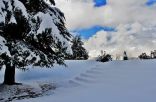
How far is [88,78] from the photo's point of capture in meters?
18.1

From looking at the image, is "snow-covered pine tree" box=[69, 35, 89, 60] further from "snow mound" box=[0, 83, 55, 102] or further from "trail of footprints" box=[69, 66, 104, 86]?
"snow mound" box=[0, 83, 55, 102]

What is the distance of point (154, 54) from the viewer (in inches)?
1927

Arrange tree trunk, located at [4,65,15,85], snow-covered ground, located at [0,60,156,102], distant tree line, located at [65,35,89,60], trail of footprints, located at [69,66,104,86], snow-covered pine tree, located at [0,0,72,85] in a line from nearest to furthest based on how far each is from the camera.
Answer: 1. snow-covered ground, located at [0,60,156,102]
2. snow-covered pine tree, located at [0,0,72,85]
3. tree trunk, located at [4,65,15,85]
4. trail of footprints, located at [69,66,104,86]
5. distant tree line, located at [65,35,89,60]

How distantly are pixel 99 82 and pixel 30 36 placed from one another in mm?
3755

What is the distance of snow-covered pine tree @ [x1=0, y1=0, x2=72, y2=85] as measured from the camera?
45.1ft

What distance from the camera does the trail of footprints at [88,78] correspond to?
1727 cm

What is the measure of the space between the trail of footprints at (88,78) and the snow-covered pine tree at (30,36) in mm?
1565

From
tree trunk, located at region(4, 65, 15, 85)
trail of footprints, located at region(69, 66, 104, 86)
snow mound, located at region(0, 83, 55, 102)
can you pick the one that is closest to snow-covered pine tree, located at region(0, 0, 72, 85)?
tree trunk, located at region(4, 65, 15, 85)

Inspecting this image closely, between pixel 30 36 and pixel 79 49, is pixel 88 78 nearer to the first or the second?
pixel 30 36

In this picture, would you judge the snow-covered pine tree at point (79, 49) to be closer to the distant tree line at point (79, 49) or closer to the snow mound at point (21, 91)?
the distant tree line at point (79, 49)

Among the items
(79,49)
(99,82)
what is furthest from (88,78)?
(79,49)

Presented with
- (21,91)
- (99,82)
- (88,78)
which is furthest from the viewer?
(88,78)

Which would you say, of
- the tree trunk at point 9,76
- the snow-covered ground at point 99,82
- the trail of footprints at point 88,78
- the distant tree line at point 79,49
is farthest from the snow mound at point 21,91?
the distant tree line at point 79,49

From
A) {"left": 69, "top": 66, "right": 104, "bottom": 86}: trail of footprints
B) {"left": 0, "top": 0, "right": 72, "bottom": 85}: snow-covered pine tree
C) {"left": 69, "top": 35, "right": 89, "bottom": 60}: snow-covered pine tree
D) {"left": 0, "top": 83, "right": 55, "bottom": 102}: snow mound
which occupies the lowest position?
{"left": 0, "top": 83, "right": 55, "bottom": 102}: snow mound
